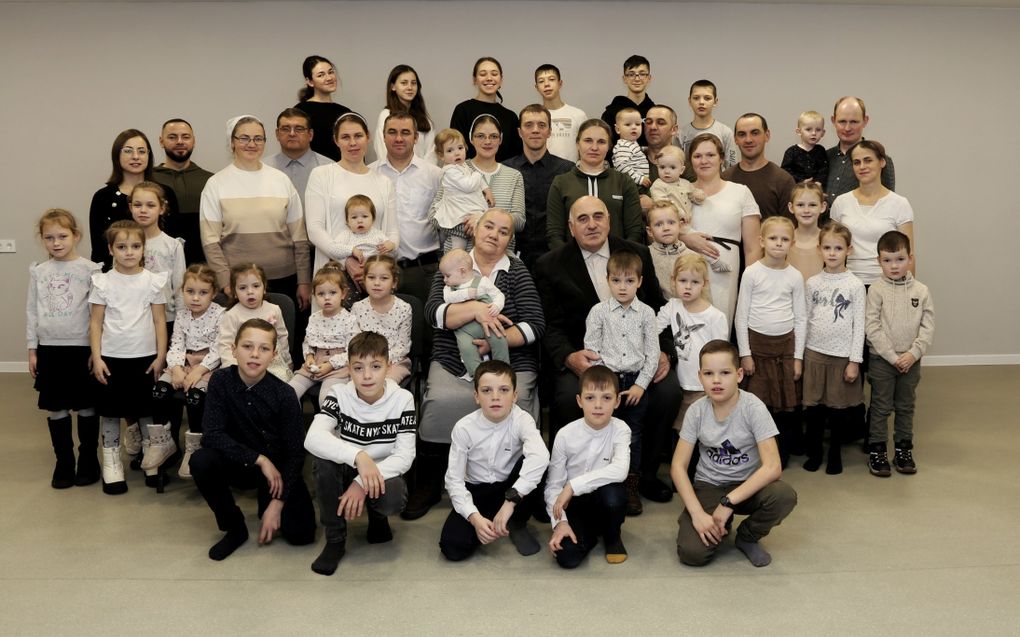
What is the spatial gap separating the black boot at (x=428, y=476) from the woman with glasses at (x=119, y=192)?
71.3 inches

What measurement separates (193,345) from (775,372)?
2.76 m

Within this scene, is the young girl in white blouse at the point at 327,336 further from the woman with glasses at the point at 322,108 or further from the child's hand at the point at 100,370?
the woman with glasses at the point at 322,108

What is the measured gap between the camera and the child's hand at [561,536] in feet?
10.6

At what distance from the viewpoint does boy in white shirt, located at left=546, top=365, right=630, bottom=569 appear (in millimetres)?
3273

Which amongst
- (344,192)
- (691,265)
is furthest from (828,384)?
(344,192)

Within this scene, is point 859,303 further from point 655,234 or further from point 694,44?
point 694,44

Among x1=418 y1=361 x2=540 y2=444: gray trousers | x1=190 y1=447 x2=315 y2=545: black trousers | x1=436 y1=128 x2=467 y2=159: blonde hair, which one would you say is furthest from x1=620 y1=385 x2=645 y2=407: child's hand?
x1=436 y1=128 x2=467 y2=159: blonde hair

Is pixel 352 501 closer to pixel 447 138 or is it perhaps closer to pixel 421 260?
pixel 421 260

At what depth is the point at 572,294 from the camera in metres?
4.11

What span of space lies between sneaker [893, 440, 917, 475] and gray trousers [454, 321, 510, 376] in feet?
6.64

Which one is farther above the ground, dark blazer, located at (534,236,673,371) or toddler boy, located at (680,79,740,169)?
toddler boy, located at (680,79,740,169)

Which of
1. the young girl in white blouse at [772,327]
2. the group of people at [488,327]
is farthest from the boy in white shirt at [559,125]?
the young girl in white blouse at [772,327]

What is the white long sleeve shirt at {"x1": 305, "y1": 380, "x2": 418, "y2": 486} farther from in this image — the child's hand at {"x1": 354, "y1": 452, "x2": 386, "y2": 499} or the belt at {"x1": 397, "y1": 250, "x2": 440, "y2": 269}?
the belt at {"x1": 397, "y1": 250, "x2": 440, "y2": 269}

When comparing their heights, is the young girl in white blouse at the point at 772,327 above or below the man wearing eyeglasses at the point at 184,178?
below
